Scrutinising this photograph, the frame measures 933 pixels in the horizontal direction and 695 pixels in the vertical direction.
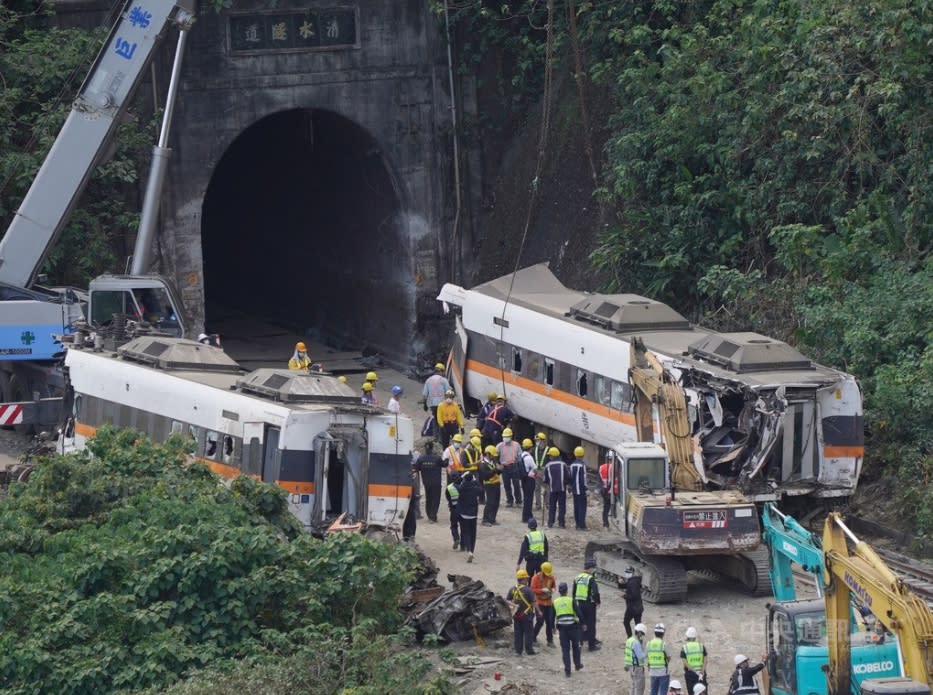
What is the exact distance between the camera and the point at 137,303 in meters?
31.6

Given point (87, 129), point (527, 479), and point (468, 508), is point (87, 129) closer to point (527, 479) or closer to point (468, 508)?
point (527, 479)

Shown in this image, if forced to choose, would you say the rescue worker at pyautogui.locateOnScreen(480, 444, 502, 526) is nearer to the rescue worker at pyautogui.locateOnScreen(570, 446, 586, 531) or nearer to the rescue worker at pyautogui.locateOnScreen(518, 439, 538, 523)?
the rescue worker at pyautogui.locateOnScreen(518, 439, 538, 523)

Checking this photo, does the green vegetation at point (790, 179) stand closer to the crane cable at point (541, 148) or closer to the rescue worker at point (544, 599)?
the crane cable at point (541, 148)

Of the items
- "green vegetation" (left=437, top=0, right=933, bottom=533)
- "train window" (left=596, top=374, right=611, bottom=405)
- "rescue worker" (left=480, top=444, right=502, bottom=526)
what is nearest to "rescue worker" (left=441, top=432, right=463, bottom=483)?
"rescue worker" (left=480, top=444, right=502, bottom=526)

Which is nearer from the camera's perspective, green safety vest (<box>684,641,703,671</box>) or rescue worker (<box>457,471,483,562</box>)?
green safety vest (<box>684,641,703,671</box>)

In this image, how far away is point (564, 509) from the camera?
2675 cm

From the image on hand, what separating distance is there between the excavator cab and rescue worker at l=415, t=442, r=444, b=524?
6603 millimetres

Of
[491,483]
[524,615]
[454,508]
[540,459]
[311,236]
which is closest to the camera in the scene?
[524,615]

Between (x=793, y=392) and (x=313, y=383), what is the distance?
678cm

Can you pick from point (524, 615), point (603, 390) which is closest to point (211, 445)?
point (524, 615)

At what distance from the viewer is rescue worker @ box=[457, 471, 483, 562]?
2483 cm

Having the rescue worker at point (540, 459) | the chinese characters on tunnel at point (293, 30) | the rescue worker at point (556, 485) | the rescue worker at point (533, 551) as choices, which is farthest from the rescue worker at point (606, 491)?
the chinese characters on tunnel at point (293, 30)

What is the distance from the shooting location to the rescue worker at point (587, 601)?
20906 millimetres

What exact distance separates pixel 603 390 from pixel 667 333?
57.9 inches
